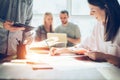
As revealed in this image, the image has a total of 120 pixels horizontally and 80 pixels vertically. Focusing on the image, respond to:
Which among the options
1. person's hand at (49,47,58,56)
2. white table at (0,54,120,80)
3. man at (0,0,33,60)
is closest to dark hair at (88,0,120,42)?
white table at (0,54,120,80)

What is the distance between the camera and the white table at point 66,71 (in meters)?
1.01

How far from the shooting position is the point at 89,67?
3.69 feet

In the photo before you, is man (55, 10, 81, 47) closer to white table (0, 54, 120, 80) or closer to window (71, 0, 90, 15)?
window (71, 0, 90, 15)

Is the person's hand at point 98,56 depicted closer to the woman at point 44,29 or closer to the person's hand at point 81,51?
the person's hand at point 81,51

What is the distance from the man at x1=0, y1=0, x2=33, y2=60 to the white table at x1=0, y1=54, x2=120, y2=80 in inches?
10.7

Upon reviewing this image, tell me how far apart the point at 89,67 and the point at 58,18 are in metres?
0.87

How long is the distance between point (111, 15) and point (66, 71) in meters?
0.41

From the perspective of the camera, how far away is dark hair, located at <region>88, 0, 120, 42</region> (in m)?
1.25

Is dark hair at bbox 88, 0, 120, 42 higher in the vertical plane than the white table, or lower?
higher

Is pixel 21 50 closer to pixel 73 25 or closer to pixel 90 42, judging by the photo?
pixel 90 42

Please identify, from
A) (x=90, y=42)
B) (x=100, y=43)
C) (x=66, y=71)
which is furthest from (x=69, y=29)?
(x=66, y=71)

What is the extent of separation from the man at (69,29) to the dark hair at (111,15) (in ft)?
1.66

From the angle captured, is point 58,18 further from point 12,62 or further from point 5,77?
point 5,77

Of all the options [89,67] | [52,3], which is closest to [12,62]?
[89,67]
